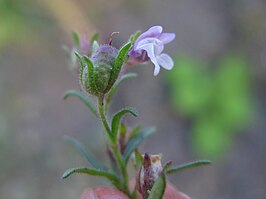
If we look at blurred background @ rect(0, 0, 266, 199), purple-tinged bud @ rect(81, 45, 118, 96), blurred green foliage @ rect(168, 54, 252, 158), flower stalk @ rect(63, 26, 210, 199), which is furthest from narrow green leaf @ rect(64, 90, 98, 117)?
blurred green foliage @ rect(168, 54, 252, 158)

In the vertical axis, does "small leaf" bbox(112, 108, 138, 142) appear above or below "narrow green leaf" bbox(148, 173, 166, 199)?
above

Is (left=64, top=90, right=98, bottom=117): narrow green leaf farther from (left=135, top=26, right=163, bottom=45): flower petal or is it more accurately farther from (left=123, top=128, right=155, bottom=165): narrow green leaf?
(left=135, top=26, right=163, bottom=45): flower petal

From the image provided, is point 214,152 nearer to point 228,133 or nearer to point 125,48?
point 228,133

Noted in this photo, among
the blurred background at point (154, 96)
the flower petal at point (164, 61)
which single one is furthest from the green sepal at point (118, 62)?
the blurred background at point (154, 96)

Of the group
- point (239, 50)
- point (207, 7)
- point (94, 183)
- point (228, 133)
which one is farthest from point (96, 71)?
point (207, 7)

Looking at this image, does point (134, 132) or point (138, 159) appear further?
point (134, 132)

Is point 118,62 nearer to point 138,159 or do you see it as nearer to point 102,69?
point 102,69

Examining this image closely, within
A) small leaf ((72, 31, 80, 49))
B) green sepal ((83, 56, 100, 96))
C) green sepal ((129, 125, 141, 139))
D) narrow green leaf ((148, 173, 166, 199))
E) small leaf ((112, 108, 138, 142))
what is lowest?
narrow green leaf ((148, 173, 166, 199))

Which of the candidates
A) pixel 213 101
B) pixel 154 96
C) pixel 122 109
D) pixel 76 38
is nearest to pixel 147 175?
pixel 122 109
